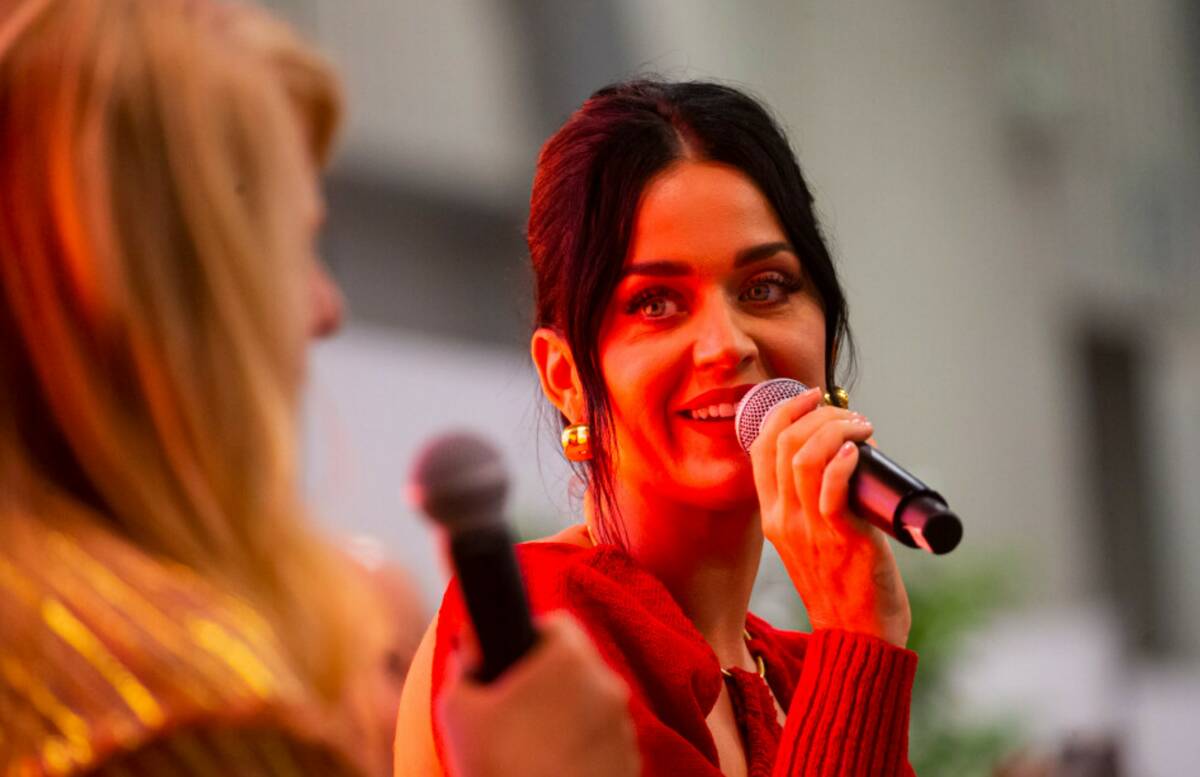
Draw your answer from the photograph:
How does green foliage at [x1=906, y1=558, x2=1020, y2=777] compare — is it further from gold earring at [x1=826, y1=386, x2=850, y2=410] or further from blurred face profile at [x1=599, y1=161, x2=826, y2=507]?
blurred face profile at [x1=599, y1=161, x2=826, y2=507]

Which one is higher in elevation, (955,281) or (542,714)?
(542,714)

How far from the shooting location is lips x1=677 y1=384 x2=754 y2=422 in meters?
1.37

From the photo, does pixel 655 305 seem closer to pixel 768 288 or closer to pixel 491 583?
pixel 768 288

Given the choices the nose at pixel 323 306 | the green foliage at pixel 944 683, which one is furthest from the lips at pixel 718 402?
the green foliage at pixel 944 683

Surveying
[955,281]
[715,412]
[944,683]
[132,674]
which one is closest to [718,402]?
[715,412]

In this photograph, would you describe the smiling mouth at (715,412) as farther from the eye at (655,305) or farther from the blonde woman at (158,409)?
the blonde woman at (158,409)

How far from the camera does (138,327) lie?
85 centimetres

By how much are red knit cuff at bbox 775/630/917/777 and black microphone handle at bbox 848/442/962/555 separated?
0.45 ft

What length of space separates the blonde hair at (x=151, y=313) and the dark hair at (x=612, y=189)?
0.53 m

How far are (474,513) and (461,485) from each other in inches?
0.6

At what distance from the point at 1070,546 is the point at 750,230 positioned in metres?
7.08

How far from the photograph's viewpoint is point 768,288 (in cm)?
143

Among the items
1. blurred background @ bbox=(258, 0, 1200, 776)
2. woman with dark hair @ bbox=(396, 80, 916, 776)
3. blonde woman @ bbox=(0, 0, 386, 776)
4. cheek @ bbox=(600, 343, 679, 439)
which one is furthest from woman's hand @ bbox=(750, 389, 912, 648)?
blonde woman @ bbox=(0, 0, 386, 776)

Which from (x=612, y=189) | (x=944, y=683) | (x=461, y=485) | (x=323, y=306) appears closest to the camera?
(x=461, y=485)
